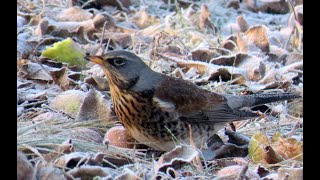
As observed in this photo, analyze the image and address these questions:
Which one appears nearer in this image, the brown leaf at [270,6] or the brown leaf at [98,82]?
the brown leaf at [98,82]

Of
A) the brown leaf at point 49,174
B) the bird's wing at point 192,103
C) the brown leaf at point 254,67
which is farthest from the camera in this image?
the brown leaf at point 254,67

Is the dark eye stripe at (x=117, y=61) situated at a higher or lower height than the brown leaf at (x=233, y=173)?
higher

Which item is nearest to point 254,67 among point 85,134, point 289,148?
point 289,148

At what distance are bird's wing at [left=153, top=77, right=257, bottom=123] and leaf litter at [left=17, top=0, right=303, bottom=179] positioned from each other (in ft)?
0.54

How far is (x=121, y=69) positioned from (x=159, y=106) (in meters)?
0.39

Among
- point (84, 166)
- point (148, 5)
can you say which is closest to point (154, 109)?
point (84, 166)

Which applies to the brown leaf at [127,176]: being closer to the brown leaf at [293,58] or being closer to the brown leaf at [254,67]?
the brown leaf at [254,67]

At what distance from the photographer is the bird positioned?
189 inches

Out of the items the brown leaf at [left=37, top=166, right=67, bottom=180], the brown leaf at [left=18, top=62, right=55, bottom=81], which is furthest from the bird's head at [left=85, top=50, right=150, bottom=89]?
the brown leaf at [left=37, top=166, right=67, bottom=180]

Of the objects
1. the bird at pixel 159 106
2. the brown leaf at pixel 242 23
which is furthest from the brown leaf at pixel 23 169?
the brown leaf at pixel 242 23

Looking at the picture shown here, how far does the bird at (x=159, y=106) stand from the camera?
4.80 metres

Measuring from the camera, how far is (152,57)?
258 inches

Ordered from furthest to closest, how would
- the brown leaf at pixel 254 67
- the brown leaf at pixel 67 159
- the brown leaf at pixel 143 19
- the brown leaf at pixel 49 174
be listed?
1. the brown leaf at pixel 143 19
2. the brown leaf at pixel 254 67
3. the brown leaf at pixel 67 159
4. the brown leaf at pixel 49 174

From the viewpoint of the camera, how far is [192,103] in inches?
200
